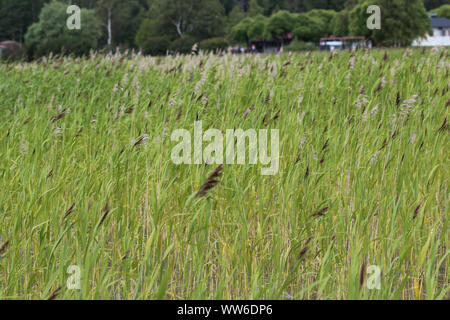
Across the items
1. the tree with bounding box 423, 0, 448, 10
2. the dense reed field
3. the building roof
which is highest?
the tree with bounding box 423, 0, 448, 10

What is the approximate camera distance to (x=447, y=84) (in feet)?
22.0

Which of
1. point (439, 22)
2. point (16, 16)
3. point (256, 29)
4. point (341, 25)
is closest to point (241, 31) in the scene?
point (256, 29)

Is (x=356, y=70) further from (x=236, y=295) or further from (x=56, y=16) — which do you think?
(x=56, y=16)

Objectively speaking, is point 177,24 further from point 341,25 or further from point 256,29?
point 341,25

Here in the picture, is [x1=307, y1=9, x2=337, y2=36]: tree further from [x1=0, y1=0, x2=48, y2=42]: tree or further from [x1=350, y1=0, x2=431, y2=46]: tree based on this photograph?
[x1=0, y1=0, x2=48, y2=42]: tree

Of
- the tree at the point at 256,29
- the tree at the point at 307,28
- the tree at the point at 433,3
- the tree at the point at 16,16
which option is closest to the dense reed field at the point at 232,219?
the tree at the point at 256,29

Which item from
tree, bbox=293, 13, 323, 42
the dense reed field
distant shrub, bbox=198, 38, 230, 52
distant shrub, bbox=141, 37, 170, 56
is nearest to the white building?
tree, bbox=293, 13, 323, 42

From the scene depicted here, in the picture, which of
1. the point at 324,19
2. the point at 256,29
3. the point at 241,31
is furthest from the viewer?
the point at 324,19

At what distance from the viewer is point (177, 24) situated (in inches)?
2921

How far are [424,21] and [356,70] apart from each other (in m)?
57.0

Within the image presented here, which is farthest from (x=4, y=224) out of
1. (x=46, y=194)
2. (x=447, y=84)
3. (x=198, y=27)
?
(x=198, y=27)

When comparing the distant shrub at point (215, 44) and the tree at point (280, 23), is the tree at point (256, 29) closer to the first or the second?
the tree at point (280, 23)

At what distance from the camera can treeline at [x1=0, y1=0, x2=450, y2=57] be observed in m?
53.3

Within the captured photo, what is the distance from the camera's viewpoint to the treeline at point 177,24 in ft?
175
